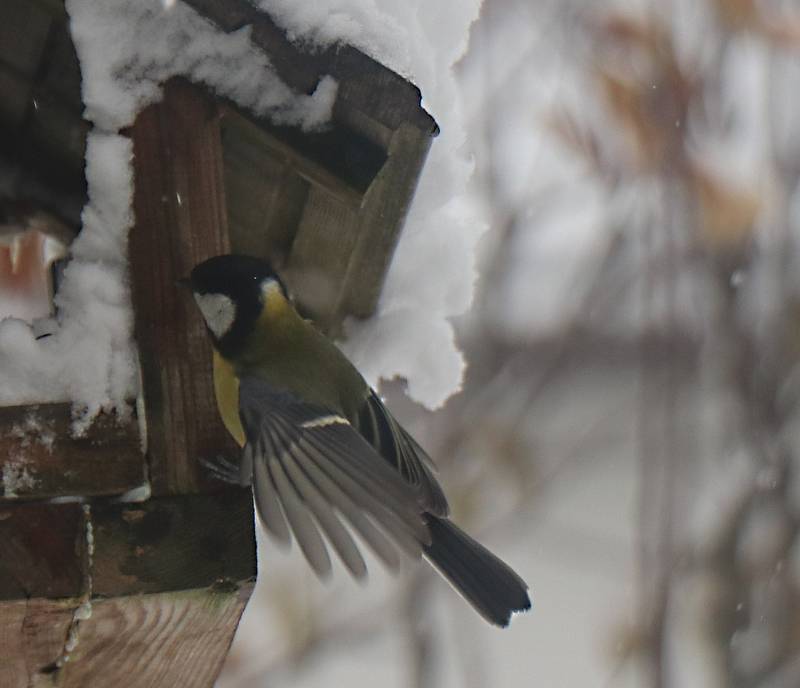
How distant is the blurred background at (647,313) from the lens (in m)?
1.98

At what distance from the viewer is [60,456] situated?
978 mm

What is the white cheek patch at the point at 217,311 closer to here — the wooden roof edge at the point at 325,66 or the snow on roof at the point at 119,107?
the snow on roof at the point at 119,107

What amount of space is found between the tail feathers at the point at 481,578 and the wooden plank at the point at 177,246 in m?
0.27

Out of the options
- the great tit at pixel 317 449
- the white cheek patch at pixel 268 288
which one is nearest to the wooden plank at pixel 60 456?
the great tit at pixel 317 449

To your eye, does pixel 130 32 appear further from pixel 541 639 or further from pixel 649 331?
pixel 541 639

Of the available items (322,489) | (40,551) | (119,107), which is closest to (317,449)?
(322,489)

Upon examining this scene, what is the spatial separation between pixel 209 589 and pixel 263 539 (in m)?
1.52

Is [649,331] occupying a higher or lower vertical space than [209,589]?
higher

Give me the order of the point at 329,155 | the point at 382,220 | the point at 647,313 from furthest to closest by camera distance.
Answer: the point at 647,313, the point at 382,220, the point at 329,155

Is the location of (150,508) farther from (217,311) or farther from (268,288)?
(268,288)

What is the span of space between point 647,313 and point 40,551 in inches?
56.4

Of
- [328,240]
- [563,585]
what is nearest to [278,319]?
[328,240]

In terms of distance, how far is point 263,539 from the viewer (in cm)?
250

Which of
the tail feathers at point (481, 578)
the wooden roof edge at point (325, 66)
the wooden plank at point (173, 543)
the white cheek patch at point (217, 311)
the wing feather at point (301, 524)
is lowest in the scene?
the wooden plank at point (173, 543)
